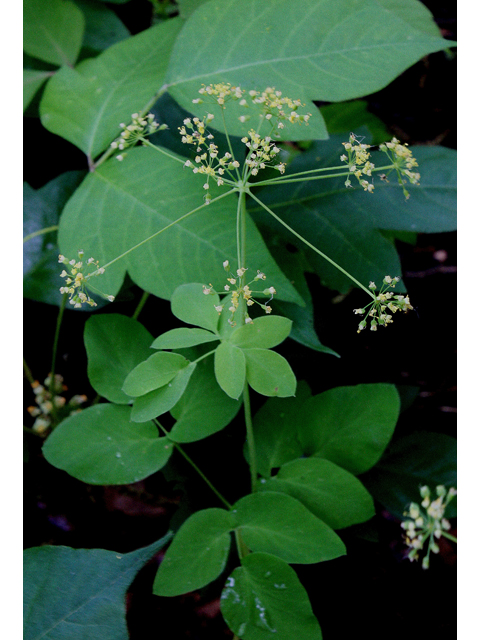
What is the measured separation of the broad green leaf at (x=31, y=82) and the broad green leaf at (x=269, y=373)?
2.00 ft

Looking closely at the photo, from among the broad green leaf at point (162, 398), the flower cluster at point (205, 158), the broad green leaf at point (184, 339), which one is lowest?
the broad green leaf at point (162, 398)

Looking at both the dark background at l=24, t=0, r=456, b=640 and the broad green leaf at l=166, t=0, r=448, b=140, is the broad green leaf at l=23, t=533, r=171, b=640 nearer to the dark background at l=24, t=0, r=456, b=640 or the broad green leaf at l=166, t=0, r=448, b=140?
the dark background at l=24, t=0, r=456, b=640

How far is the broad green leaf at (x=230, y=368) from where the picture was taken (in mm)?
584

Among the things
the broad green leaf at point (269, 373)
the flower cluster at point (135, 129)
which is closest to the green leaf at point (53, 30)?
the flower cluster at point (135, 129)

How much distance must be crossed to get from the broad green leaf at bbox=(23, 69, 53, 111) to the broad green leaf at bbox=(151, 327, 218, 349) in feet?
1.73

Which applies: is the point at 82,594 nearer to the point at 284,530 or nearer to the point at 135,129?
the point at 284,530

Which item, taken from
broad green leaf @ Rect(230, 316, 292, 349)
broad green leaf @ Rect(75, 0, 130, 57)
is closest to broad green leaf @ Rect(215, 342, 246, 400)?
broad green leaf @ Rect(230, 316, 292, 349)

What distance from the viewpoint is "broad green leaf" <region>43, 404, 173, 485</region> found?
0.68 meters

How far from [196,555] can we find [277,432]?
0.21 meters

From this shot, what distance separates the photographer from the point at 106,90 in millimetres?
808

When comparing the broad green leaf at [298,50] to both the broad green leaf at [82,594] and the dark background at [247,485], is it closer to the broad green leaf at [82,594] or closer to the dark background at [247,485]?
the dark background at [247,485]
